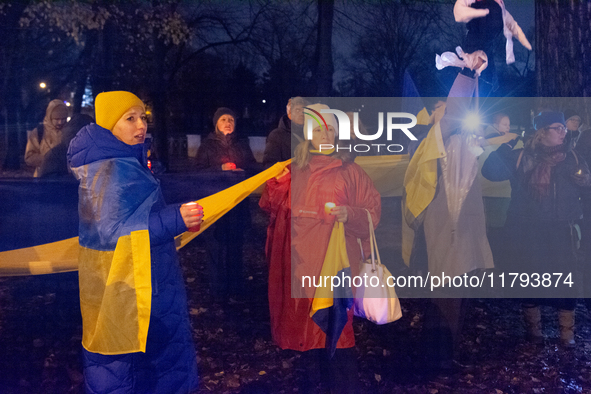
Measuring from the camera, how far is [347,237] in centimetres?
297

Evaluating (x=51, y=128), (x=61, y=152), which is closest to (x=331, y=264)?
(x=61, y=152)

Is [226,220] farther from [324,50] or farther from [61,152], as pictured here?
[324,50]

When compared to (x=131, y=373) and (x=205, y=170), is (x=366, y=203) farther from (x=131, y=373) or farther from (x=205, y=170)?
(x=205, y=170)

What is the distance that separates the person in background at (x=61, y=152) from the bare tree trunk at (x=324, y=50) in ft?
8.31

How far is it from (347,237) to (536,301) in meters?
2.03

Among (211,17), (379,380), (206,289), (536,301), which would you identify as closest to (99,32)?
(211,17)

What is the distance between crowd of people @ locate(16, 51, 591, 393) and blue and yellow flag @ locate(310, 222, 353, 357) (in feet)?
0.10

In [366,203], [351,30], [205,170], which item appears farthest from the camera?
[351,30]

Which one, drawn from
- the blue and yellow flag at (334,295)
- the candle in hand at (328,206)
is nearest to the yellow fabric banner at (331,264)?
the blue and yellow flag at (334,295)

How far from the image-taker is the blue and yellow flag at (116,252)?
7.86 ft

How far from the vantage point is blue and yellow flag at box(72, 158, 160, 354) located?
94.3 inches

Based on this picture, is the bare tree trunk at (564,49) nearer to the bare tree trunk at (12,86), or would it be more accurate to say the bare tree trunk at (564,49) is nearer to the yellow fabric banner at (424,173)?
the yellow fabric banner at (424,173)

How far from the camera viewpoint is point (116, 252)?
7.98ft

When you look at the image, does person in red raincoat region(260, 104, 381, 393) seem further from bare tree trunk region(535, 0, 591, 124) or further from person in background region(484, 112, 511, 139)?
bare tree trunk region(535, 0, 591, 124)
